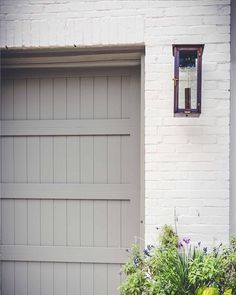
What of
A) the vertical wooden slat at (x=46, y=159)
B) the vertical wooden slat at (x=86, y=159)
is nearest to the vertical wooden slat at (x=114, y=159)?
the vertical wooden slat at (x=86, y=159)

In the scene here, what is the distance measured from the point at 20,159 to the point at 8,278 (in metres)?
1.02

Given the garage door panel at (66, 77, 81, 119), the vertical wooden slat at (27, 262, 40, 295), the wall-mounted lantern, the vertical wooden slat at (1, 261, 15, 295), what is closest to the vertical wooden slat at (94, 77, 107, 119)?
→ the garage door panel at (66, 77, 81, 119)

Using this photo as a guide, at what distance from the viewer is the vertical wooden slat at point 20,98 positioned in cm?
393

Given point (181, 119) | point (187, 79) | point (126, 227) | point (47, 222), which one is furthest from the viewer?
point (47, 222)

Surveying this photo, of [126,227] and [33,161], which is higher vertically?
[33,161]

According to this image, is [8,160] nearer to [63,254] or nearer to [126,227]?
[63,254]

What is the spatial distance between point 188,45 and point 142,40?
0.42 metres

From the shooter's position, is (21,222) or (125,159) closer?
(125,159)

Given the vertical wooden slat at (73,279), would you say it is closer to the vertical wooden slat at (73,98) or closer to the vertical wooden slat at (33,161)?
the vertical wooden slat at (33,161)

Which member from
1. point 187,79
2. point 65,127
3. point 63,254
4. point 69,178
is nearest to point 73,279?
point 63,254

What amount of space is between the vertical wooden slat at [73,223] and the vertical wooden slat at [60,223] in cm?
3

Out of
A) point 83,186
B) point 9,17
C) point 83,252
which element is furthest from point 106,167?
point 9,17

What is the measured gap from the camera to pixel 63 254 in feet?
12.7

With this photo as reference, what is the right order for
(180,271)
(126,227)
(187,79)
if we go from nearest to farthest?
(180,271)
(187,79)
(126,227)
